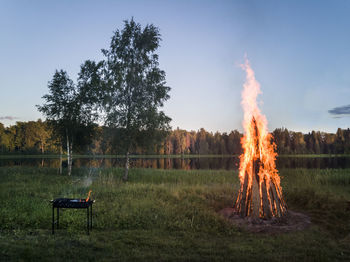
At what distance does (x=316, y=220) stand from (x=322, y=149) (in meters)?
109

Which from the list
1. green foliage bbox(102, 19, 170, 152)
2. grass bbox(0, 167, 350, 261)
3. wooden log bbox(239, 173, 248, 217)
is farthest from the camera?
green foliage bbox(102, 19, 170, 152)

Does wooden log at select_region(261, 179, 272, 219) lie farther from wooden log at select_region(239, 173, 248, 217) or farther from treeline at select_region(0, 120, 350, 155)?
treeline at select_region(0, 120, 350, 155)

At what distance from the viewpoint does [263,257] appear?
541cm

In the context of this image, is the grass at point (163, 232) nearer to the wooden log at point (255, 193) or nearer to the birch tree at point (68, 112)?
the wooden log at point (255, 193)

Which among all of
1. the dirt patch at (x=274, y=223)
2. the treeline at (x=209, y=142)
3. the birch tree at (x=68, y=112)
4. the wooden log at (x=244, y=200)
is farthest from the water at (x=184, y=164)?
the dirt patch at (x=274, y=223)

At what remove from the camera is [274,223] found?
26.7 ft

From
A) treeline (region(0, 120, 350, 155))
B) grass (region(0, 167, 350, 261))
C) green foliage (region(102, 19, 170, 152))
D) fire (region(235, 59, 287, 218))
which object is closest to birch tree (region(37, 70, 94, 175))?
green foliage (region(102, 19, 170, 152))

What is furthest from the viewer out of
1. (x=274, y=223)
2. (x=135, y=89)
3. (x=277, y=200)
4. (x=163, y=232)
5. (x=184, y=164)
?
(x=184, y=164)

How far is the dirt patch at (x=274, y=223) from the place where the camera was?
7.64 meters

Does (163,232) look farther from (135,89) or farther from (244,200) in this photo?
(135,89)

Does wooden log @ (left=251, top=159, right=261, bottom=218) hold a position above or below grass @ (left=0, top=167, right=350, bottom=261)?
above

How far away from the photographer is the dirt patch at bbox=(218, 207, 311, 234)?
764 cm

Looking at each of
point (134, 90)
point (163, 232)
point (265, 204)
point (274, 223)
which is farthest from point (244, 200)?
point (134, 90)

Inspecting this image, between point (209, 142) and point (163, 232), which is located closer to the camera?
point (163, 232)
